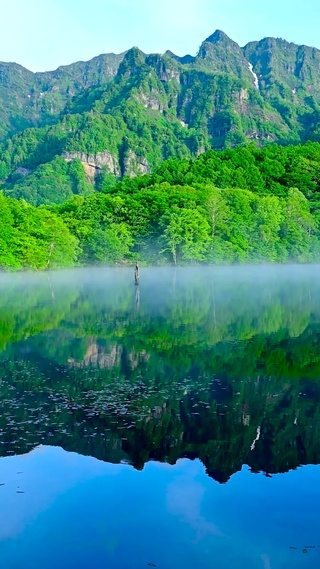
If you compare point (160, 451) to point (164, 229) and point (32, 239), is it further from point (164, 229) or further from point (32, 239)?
point (164, 229)

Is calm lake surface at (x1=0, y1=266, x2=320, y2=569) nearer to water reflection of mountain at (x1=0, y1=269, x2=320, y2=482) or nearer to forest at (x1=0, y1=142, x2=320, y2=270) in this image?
water reflection of mountain at (x1=0, y1=269, x2=320, y2=482)

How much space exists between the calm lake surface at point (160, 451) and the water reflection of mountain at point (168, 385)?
68 mm

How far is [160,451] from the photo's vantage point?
15.4m

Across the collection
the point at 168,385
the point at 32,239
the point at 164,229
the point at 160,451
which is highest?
the point at 164,229

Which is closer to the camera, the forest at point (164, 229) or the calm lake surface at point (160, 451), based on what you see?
the calm lake surface at point (160, 451)

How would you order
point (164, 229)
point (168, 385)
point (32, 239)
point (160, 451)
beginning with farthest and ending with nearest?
point (164, 229) → point (32, 239) → point (168, 385) → point (160, 451)

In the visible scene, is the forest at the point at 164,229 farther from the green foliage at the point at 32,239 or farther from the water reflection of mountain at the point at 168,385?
the water reflection of mountain at the point at 168,385

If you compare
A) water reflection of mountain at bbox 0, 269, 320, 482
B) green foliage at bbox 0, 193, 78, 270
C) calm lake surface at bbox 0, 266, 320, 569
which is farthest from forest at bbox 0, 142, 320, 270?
calm lake surface at bbox 0, 266, 320, 569

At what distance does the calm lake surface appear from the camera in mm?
10906

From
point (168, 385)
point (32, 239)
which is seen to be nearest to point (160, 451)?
point (168, 385)

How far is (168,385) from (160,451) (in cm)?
632

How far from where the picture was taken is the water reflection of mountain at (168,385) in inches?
617

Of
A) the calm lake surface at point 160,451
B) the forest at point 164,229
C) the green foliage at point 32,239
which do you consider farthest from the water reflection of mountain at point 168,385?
the forest at point 164,229

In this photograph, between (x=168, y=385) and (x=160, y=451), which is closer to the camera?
(x=160, y=451)
